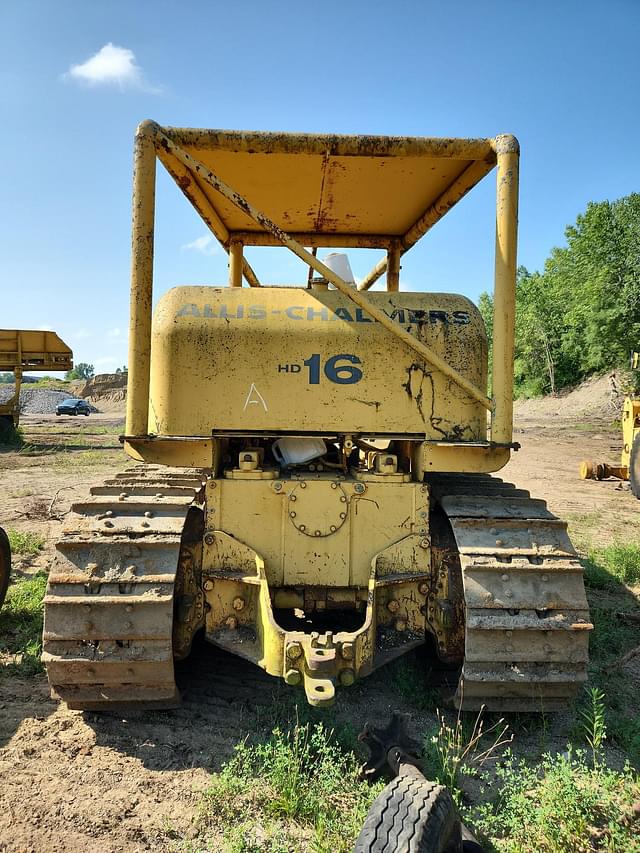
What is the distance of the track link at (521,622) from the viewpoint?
3002mm

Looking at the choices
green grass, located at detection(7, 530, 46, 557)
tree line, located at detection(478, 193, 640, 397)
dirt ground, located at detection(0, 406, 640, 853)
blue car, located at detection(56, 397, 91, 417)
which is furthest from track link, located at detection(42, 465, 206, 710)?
blue car, located at detection(56, 397, 91, 417)

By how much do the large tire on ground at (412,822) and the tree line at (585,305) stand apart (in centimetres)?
2791

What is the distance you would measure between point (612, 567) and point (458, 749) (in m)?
4.25

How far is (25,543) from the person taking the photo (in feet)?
22.6

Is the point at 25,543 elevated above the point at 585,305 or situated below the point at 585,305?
below

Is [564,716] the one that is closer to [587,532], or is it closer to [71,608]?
[71,608]

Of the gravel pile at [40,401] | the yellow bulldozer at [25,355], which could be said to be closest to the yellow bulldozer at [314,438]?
the yellow bulldozer at [25,355]

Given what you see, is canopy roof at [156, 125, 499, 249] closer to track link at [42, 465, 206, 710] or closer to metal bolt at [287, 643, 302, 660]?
track link at [42, 465, 206, 710]

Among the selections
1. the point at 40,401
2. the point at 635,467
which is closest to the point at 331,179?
the point at 635,467

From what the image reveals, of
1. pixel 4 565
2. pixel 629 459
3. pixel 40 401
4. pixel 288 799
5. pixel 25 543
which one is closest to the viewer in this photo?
pixel 288 799

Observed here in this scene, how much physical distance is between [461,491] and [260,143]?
2474mm

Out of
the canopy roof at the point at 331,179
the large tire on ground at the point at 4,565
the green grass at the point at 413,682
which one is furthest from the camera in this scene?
the large tire on ground at the point at 4,565

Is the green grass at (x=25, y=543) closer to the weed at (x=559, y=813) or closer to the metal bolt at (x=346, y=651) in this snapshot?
the metal bolt at (x=346, y=651)

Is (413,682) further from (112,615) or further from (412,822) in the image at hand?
(112,615)
